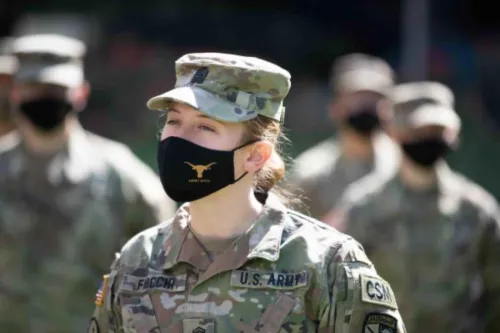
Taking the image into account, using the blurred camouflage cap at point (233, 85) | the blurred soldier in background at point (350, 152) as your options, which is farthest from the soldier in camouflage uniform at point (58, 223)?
the blurred camouflage cap at point (233, 85)

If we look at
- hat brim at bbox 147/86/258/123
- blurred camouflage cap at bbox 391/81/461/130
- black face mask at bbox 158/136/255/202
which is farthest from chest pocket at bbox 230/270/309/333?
blurred camouflage cap at bbox 391/81/461/130

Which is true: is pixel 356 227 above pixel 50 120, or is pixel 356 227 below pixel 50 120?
below

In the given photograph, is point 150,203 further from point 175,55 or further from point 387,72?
point 175,55

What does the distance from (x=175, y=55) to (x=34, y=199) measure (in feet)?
54.2

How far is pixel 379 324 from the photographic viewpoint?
513 cm

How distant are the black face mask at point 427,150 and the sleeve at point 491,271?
613 mm

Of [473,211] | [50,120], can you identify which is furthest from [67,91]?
[473,211]

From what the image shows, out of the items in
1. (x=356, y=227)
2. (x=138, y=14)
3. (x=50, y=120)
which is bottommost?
(x=356, y=227)

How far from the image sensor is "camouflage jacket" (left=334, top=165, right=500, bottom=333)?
28.9 feet

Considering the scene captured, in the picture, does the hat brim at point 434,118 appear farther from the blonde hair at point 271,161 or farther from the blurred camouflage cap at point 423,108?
the blonde hair at point 271,161

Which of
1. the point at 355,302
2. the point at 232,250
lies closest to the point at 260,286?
the point at 232,250

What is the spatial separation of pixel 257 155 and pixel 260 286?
460 mm

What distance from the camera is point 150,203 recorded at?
28.6 ft

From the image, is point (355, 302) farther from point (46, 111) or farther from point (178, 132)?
point (46, 111)
